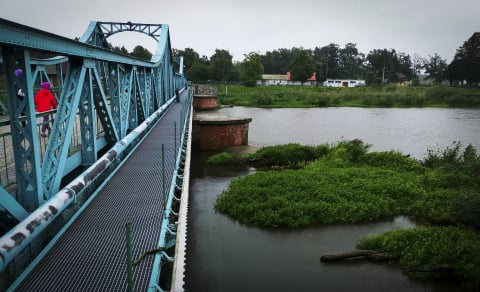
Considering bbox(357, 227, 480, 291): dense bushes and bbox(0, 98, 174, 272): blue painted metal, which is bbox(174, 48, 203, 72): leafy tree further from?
bbox(0, 98, 174, 272): blue painted metal

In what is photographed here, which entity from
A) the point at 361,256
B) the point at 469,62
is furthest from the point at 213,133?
the point at 469,62

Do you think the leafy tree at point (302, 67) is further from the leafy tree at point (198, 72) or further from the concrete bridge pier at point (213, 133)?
the concrete bridge pier at point (213, 133)

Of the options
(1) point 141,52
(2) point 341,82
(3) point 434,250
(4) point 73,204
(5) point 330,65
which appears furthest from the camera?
(5) point 330,65

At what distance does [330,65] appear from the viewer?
11956cm

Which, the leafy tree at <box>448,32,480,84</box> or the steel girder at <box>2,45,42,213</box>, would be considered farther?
the leafy tree at <box>448,32,480,84</box>

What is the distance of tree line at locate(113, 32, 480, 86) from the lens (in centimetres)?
7494

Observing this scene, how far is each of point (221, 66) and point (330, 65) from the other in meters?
51.3

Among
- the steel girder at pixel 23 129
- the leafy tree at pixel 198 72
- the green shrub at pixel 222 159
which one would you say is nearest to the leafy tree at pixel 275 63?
the leafy tree at pixel 198 72

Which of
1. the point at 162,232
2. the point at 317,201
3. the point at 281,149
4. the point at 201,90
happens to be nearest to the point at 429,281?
the point at 317,201

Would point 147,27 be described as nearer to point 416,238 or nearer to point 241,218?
point 241,218

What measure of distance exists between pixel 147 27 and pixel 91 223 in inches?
636

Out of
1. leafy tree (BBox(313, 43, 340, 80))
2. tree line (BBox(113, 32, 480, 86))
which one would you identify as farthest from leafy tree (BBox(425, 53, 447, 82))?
leafy tree (BBox(313, 43, 340, 80))

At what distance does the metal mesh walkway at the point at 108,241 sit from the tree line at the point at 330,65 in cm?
7098

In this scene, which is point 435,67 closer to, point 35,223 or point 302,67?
point 302,67
